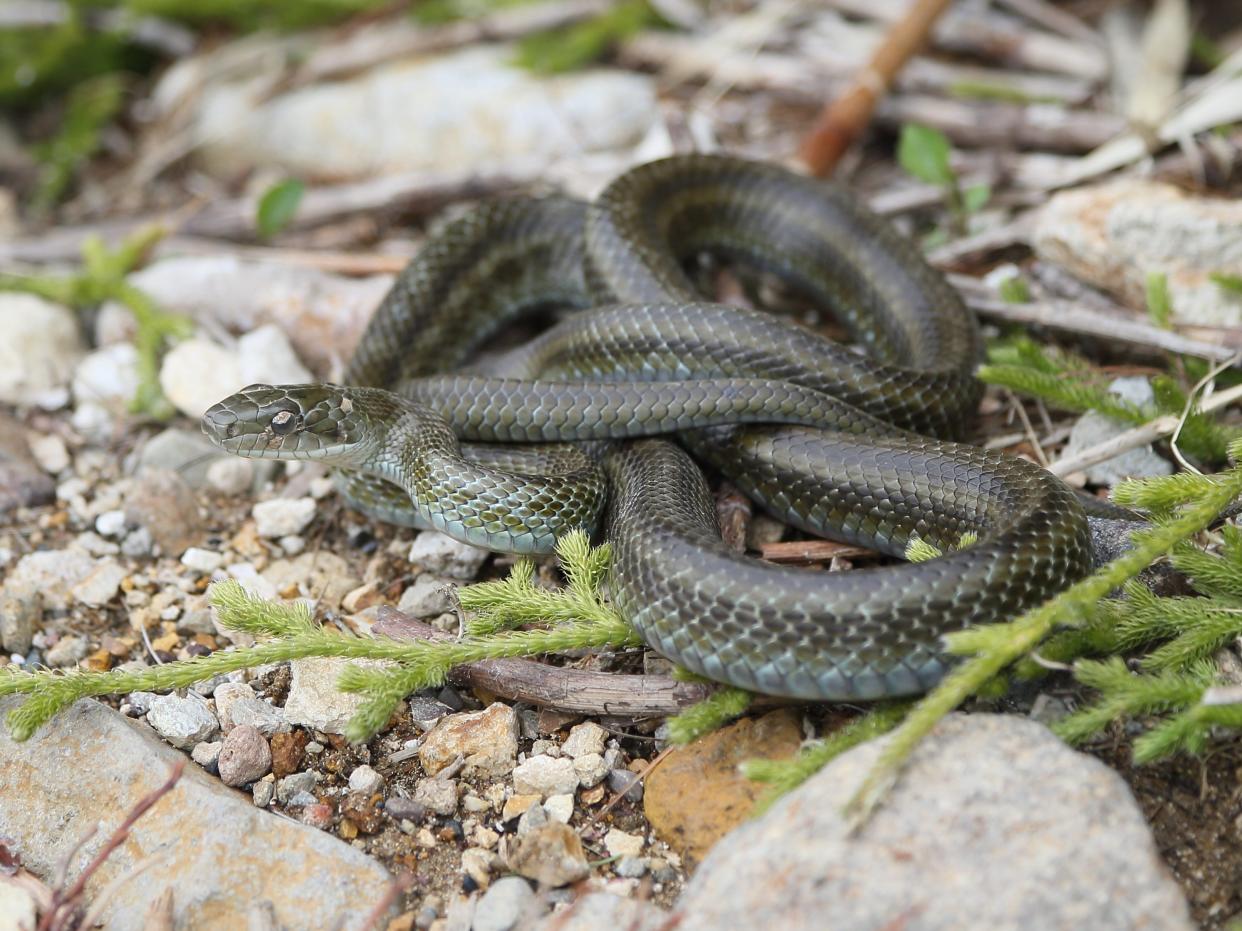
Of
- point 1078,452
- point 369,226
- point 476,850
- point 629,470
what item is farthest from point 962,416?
point 369,226

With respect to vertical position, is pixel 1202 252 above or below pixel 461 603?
above

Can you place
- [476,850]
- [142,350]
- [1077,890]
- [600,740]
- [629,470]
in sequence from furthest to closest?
1. [142,350]
2. [629,470]
3. [600,740]
4. [476,850]
5. [1077,890]

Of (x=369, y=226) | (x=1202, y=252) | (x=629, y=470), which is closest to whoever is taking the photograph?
(x=629, y=470)

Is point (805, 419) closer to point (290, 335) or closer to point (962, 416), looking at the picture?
point (962, 416)

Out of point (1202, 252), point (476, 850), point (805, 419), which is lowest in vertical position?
point (476, 850)

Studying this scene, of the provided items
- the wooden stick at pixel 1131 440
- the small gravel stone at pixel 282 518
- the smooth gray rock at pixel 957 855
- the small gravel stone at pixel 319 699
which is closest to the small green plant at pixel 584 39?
the small gravel stone at pixel 282 518

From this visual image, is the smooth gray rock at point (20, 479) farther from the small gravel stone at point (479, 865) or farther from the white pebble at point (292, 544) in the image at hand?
the small gravel stone at point (479, 865)

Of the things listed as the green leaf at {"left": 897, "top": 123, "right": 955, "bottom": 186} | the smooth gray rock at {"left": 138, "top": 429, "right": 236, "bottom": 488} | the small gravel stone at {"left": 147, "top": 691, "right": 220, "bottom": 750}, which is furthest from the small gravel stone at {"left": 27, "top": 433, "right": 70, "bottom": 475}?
the green leaf at {"left": 897, "top": 123, "right": 955, "bottom": 186}

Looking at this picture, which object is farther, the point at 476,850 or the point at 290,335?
the point at 290,335
